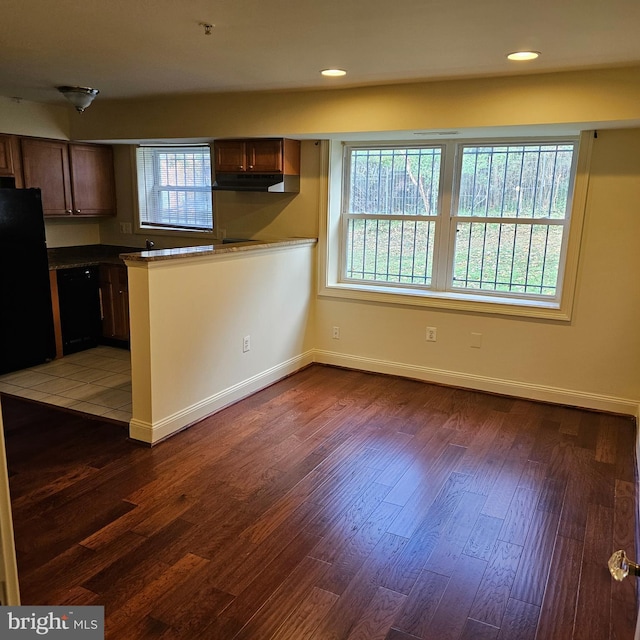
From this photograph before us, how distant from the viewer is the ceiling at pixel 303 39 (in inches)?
90.7

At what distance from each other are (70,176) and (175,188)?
0.98 metres

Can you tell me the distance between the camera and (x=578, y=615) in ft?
6.74

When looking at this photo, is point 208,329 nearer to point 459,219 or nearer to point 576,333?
point 459,219

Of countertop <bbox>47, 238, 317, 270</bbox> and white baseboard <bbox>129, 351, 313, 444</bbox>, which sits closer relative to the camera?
countertop <bbox>47, 238, 317, 270</bbox>

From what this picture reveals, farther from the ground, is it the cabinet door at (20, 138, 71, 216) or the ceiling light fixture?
the ceiling light fixture

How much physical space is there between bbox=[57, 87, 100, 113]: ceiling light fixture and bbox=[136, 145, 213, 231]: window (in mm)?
1202

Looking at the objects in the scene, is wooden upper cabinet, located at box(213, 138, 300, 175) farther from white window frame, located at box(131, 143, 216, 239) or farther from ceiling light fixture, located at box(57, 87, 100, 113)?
ceiling light fixture, located at box(57, 87, 100, 113)

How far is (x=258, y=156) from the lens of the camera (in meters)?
4.57

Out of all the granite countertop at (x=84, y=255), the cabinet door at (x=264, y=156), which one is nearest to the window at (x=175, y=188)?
the granite countertop at (x=84, y=255)

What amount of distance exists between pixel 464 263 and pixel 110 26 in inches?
121

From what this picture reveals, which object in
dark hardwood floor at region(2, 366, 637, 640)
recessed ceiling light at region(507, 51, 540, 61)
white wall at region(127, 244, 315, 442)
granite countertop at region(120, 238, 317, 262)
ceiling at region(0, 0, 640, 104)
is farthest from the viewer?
white wall at region(127, 244, 315, 442)

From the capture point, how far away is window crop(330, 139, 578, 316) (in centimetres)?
415

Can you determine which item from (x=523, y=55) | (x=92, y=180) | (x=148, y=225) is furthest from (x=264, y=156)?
(x=523, y=55)

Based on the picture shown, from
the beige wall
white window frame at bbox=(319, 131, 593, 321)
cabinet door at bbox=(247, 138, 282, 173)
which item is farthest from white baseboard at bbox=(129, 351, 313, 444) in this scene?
cabinet door at bbox=(247, 138, 282, 173)
